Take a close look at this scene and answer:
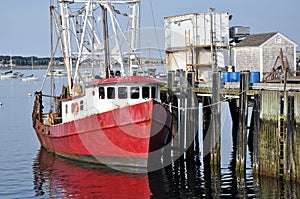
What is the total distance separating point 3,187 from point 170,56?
21.3 meters

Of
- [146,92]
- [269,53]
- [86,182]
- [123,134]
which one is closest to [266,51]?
[269,53]

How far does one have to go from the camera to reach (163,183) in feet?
78.5

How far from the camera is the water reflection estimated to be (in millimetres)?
21700

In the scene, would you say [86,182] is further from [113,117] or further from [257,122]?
[257,122]

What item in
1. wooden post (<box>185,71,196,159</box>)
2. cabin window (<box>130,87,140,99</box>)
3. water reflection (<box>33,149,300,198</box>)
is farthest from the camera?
wooden post (<box>185,71,196,159</box>)

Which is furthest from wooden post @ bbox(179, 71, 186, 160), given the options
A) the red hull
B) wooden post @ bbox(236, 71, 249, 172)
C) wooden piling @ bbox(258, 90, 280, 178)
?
wooden piling @ bbox(258, 90, 280, 178)

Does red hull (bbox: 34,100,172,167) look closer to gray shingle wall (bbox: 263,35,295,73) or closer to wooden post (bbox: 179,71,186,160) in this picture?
wooden post (bbox: 179,71,186,160)

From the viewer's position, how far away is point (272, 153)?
21.6 metres

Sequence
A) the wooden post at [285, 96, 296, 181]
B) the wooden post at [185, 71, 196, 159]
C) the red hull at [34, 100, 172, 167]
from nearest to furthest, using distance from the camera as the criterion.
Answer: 1. the wooden post at [285, 96, 296, 181]
2. the red hull at [34, 100, 172, 167]
3. the wooden post at [185, 71, 196, 159]

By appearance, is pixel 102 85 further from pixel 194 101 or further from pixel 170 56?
pixel 170 56

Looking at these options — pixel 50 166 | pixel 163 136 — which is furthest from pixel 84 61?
pixel 163 136

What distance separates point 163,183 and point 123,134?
2.80m

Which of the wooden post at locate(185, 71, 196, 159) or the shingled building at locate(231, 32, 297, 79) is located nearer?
the wooden post at locate(185, 71, 196, 159)

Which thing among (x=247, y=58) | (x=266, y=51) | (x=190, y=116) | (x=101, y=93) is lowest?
(x=190, y=116)
